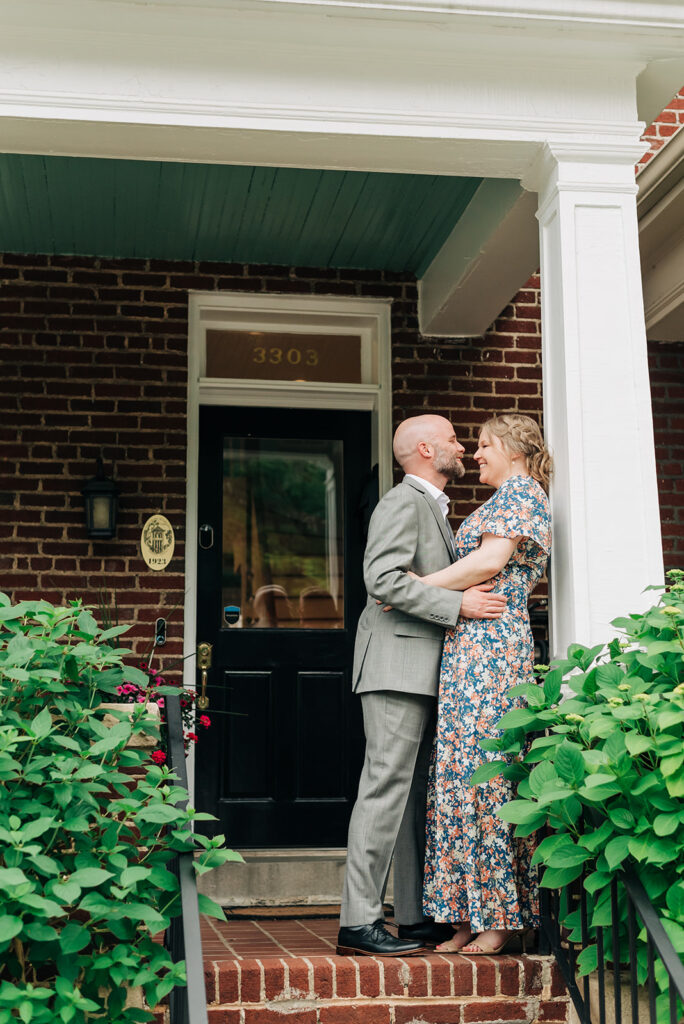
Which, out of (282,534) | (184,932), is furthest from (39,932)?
(282,534)

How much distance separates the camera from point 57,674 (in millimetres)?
2914

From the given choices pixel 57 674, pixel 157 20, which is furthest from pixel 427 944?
pixel 157 20

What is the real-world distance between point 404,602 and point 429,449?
1.96 ft

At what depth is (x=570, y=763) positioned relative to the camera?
281 cm

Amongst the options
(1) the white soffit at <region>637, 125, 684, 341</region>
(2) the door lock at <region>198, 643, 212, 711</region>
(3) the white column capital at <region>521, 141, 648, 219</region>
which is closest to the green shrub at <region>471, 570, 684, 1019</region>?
(3) the white column capital at <region>521, 141, 648, 219</region>

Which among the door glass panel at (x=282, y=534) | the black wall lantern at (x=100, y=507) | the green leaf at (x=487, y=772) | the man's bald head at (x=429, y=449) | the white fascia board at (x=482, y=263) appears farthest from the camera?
the door glass panel at (x=282, y=534)

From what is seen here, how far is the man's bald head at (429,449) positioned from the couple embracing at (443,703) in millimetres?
93

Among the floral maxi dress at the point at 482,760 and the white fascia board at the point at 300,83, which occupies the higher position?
the white fascia board at the point at 300,83

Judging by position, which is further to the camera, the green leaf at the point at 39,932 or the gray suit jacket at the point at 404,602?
the gray suit jacket at the point at 404,602

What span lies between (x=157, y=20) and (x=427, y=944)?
3.16m

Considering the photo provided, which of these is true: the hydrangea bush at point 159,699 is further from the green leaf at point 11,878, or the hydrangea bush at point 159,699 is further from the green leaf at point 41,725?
the green leaf at point 11,878

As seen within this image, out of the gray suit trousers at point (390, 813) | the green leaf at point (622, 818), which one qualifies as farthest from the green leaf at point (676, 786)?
the gray suit trousers at point (390, 813)

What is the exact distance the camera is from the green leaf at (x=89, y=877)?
8.62ft

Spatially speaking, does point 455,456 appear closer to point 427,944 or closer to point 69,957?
point 427,944
